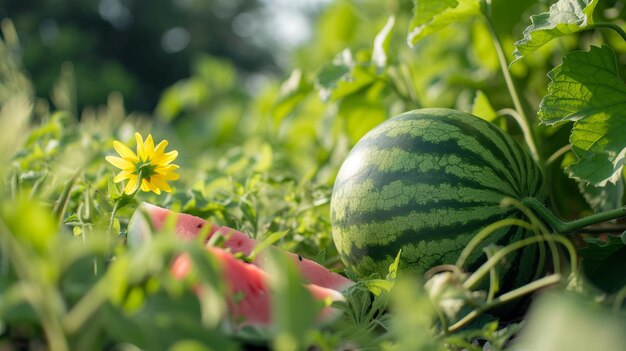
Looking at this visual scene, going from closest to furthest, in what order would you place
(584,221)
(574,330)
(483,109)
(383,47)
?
(574,330) → (584,221) → (483,109) → (383,47)

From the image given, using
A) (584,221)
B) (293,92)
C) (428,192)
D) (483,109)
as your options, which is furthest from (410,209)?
(293,92)

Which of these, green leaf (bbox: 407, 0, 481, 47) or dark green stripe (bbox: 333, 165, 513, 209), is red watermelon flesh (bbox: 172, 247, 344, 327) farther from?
green leaf (bbox: 407, 0, 481, 47)

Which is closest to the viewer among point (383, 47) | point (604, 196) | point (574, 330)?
point (574, 330)

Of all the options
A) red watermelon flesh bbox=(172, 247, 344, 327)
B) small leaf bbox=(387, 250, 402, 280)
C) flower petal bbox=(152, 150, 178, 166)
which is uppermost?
flower petal bbox=(152, 150, 178, 166)

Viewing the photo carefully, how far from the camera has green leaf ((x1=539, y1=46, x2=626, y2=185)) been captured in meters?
1.09

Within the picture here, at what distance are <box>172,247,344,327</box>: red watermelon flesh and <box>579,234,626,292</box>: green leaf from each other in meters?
0.48

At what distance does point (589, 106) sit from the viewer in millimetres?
1119

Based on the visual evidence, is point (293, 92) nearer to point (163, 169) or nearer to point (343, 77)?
point (343, 77)

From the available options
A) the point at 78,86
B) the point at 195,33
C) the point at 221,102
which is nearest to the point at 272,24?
the point at 195,33

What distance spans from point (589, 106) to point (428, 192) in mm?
303

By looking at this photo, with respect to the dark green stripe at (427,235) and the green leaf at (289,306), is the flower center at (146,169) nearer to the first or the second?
the dark green stripe at (427,235)

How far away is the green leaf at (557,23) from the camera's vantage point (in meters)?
1.08

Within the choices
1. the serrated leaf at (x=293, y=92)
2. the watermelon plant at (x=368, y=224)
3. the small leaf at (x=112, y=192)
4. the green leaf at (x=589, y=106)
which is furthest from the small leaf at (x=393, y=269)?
the serrated leaf at (x=293, y=92)

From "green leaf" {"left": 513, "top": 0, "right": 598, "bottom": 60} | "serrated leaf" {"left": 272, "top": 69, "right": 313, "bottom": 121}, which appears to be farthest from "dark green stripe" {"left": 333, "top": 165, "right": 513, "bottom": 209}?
"serrated leaf" {"left": 272, "top": 69, "right": 313, "bottom": 121}
